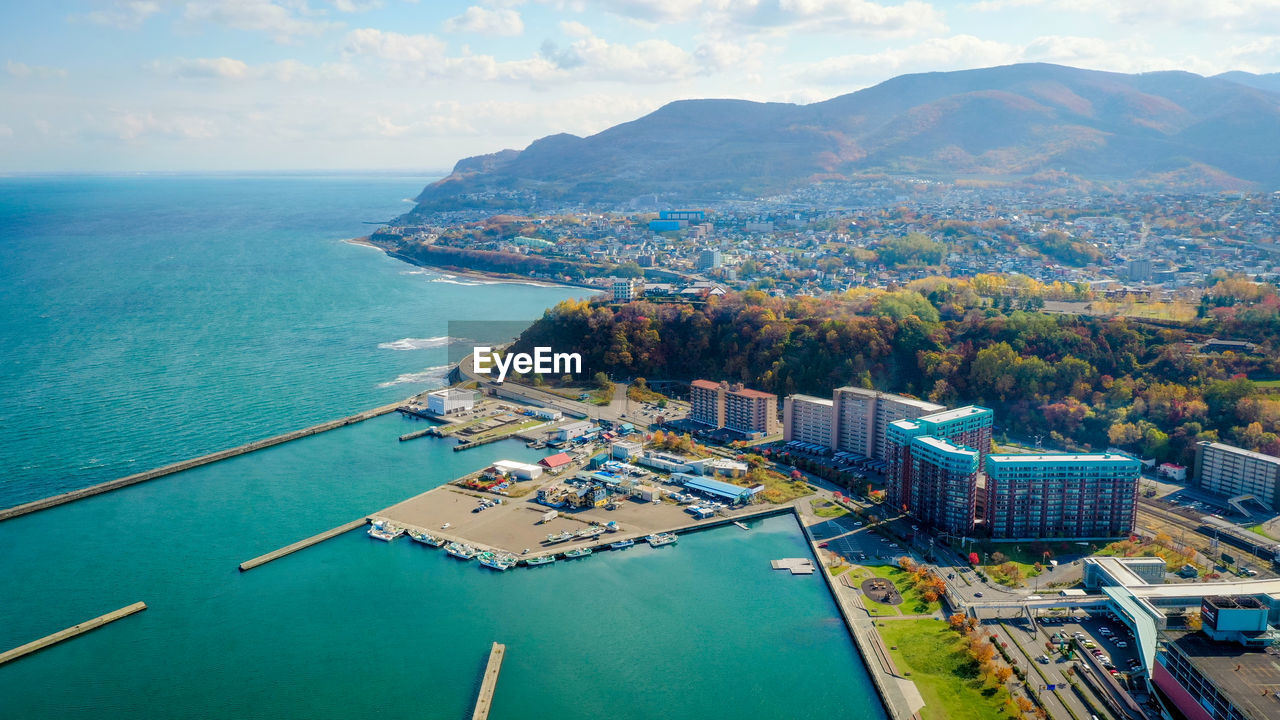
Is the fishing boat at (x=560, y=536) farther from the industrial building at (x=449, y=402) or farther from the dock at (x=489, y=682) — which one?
the industrial building at (x=449, y=402)

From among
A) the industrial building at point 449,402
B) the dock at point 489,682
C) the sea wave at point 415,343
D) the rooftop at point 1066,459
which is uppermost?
the rooftop at point 1066,459

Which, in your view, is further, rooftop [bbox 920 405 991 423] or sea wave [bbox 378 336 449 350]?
sea wave [bbox 378 336 449 350]

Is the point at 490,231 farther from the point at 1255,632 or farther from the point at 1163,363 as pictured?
the point at 1255,632

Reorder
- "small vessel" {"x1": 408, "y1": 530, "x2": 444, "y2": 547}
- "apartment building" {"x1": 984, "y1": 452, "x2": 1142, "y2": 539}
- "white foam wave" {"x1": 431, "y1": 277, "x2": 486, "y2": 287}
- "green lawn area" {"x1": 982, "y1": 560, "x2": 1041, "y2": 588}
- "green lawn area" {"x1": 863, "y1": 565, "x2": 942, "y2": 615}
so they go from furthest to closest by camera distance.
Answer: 1. "white foam wave" {"x1": 431, "y1": 277, "x2": 486, "y2": 287}
2. "small vessel" {"x1": 408, "y1": 530, "x2": 444, "y2": 547}
3. "apartment building" {"x1": 984, "y1": 452, "x2": 1142, "y2": 539}
4. "green lawn area" {"x1": 982, "y1": 560, "x2": 1041, "y2": 588}
5. "green lawn area" {"x1": 863, "y1": 565, "x2": 942, "y2": 615}

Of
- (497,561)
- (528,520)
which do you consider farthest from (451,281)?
(497,561)

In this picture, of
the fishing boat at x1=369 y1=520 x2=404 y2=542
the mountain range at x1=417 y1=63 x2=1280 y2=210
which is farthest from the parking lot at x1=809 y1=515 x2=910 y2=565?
the mountain range at x1=417 y1=63 x2=1280 y2=210

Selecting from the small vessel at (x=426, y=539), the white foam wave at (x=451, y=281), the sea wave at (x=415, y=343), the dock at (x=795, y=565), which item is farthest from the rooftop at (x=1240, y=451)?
the white foam wave at (x=451, y=281)

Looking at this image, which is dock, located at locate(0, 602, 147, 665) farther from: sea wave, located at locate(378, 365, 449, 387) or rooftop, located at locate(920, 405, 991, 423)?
rooftop, located at locate(920, 405, 991, 423)
